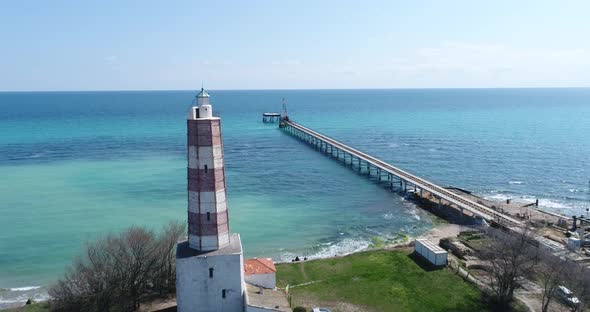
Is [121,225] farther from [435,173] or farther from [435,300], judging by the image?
[435,173]

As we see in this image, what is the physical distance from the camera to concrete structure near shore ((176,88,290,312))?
2175 centimetres

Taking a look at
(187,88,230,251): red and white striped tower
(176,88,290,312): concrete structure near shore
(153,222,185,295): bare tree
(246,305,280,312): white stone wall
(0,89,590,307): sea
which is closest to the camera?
(187,88,230,251): red and white striped tower

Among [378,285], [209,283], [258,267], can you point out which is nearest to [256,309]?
[209,283]

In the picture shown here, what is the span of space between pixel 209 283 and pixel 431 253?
17887mm

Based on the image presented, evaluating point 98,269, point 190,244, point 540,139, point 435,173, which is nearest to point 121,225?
point 98,269

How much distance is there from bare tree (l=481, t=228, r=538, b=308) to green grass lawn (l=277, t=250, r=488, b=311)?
140cm

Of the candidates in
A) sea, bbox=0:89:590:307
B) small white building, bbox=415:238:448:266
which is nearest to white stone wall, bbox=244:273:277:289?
sea, bbox=0:89:590:307

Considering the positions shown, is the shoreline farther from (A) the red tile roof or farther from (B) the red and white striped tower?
(B) the red and white striped tower

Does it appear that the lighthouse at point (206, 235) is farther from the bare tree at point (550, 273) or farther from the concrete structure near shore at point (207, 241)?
the bare tree at point (550, 273)

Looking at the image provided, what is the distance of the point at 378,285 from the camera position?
3002 centimetres

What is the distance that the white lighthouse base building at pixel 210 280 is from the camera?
22.5 meters

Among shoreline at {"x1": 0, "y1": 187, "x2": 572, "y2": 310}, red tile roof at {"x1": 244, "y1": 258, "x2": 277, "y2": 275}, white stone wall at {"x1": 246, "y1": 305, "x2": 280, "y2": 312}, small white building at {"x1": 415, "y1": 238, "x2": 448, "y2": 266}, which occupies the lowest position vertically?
shoreline at {"x1": 0, "y1": 187, "x2": 572, "y2": 310}

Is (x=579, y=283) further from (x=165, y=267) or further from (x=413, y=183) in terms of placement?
(x=413, y=183)

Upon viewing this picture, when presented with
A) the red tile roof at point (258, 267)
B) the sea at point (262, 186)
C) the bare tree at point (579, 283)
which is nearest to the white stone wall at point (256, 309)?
the red tile roof at point (258, 267)
